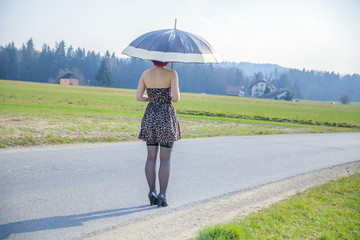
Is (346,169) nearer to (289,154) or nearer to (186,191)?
(289,154)

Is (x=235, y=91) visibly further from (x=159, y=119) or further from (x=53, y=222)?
(x=53, y=222)

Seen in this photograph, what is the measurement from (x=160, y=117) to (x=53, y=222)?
1.89m

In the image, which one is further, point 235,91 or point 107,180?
point 235,91

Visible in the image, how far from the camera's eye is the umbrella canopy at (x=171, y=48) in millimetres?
4426

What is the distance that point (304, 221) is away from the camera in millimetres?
4508

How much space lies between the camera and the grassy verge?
390cm

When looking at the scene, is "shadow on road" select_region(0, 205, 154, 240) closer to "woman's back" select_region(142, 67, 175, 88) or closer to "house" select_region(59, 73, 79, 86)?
"woman's back" select_region(142, 67, 175, 88)

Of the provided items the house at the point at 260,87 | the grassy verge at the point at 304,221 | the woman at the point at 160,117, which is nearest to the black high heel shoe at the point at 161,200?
the woman at the point at 160,117

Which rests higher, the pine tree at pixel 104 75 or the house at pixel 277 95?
the pine tree at pixel 104 75

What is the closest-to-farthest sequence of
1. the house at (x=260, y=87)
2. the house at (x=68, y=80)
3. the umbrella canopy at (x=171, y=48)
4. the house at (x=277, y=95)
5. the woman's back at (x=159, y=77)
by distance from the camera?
1. the umbrella canopy at (x=171, y=48)
2. the woman's back at (x=159, y=77)
3. the house at (x=68, y=80)
4. the house at (x=277, y=95)
5. the house at (x=260, y=87)

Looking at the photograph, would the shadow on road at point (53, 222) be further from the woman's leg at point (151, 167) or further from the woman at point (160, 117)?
the woman at point (160, 117)

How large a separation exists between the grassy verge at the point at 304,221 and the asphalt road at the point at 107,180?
108cm

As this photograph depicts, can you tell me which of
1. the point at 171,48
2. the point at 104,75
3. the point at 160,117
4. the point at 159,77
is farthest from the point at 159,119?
the point at 104,75

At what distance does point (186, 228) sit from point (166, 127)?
1359 mm
